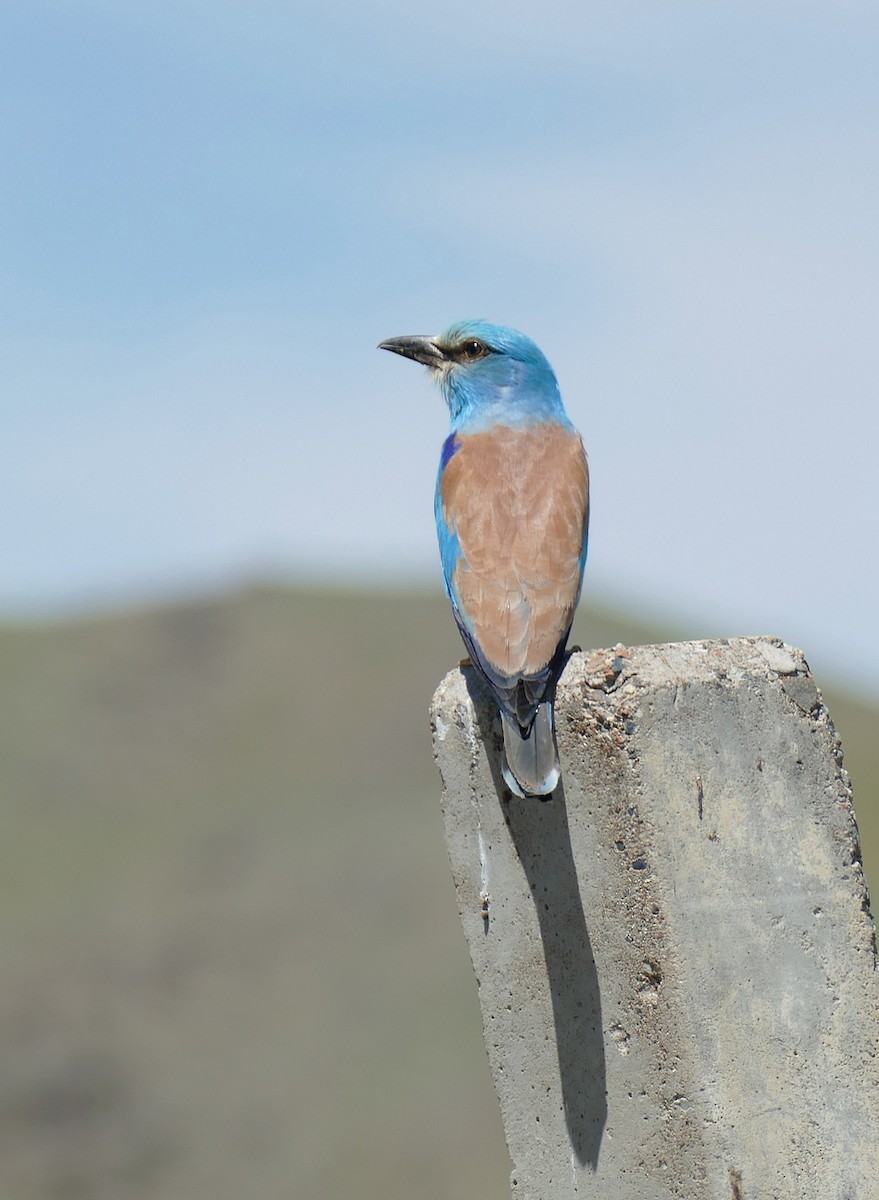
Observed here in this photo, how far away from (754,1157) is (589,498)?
2.58 metres

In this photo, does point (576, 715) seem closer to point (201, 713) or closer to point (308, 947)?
point (308, 947)

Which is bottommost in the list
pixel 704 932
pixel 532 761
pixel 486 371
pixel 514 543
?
pixel 704 932

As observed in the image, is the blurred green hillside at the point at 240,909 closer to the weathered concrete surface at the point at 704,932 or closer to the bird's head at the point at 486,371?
the bird's head at the point at 486,371

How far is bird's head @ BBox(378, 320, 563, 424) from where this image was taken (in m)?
7.33

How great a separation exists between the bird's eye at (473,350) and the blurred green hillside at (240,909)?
99.8 ft

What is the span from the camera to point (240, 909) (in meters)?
49.8

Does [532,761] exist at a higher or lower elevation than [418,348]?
lower

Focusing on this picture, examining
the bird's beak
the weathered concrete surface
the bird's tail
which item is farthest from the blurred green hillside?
the bird's tail

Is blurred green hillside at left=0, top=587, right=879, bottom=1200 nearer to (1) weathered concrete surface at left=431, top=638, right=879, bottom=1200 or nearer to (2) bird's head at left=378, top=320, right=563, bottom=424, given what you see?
(2) bird's head at left=378, top=320, right=563, bottom=424

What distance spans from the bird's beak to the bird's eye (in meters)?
0.11

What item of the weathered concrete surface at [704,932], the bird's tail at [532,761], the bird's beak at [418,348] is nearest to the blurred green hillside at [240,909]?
the bird's beak at [418,348]

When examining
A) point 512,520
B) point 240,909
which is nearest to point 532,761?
point 512,520

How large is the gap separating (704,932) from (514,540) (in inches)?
65.3

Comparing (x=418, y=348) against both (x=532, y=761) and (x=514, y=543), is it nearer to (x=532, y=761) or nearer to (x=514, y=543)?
(x=514, y=543)
